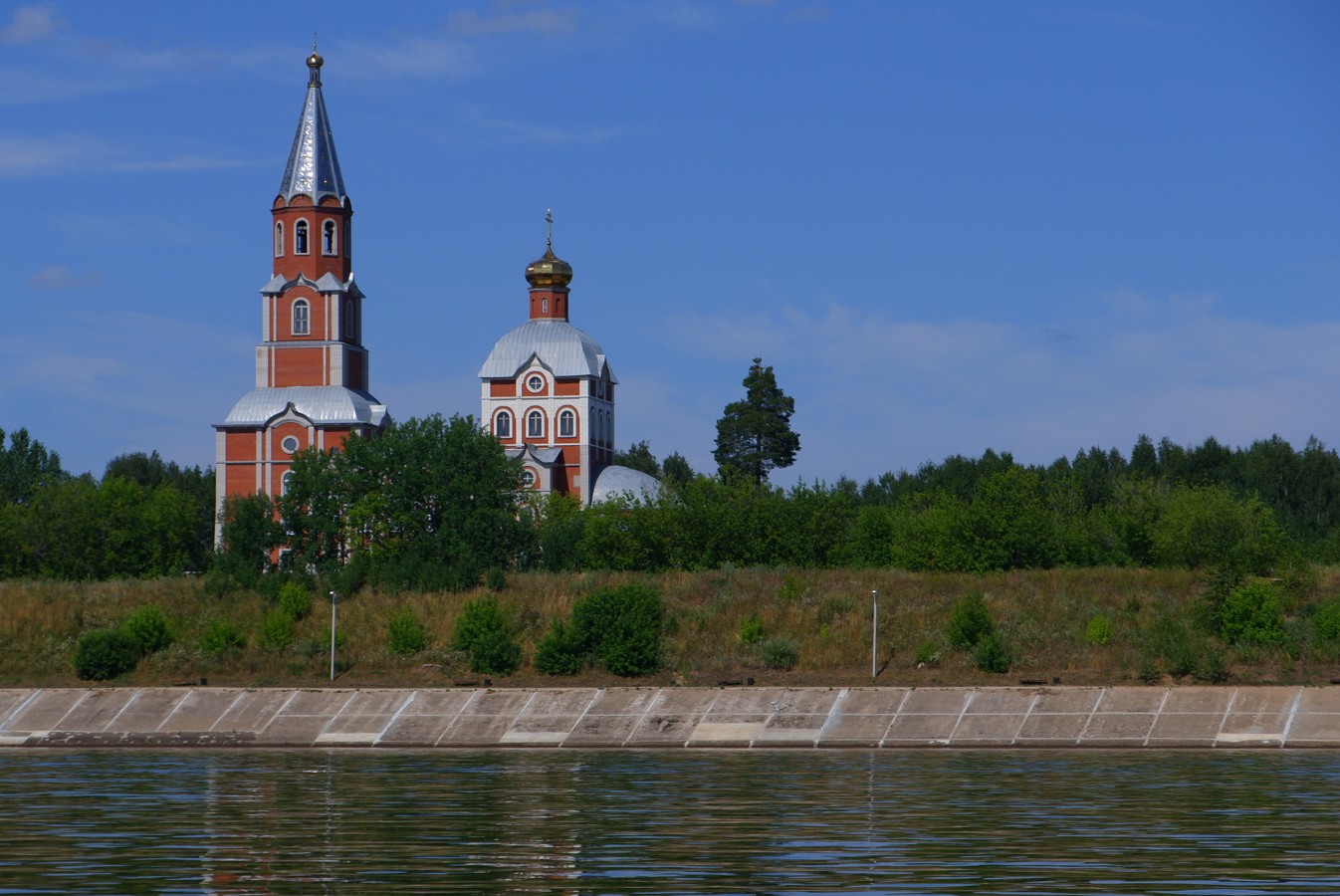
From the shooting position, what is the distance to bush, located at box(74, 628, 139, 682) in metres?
48.2

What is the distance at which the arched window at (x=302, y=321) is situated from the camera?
9181 cm

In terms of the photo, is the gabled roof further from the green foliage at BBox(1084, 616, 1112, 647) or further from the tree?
the green foliage at BBox(1084, 616, 1112, 647)

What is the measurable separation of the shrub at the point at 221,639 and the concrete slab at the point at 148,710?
6.71 meters

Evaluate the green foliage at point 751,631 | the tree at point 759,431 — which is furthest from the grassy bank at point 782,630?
the tree at point 759,431

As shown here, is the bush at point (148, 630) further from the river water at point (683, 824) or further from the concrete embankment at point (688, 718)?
the river water at point (683, 824)

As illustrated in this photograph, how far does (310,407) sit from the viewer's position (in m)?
89.2

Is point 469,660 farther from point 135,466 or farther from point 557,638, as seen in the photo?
point 135,466

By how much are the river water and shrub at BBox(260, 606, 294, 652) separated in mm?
16261

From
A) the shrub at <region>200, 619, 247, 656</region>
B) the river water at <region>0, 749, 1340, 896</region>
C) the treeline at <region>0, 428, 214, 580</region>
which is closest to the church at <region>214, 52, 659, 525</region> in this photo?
the treeline at <region>0, 428, 214, 580</region>

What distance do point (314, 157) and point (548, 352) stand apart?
15.8 meters

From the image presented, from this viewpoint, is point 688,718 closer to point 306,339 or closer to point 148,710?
point 148,710

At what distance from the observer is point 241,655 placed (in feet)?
165

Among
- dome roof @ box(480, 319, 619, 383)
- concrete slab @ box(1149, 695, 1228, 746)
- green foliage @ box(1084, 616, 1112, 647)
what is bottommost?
concrete slab @ box(1149, 695, 1228, 746)

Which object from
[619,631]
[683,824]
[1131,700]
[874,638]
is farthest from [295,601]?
[683,824]
